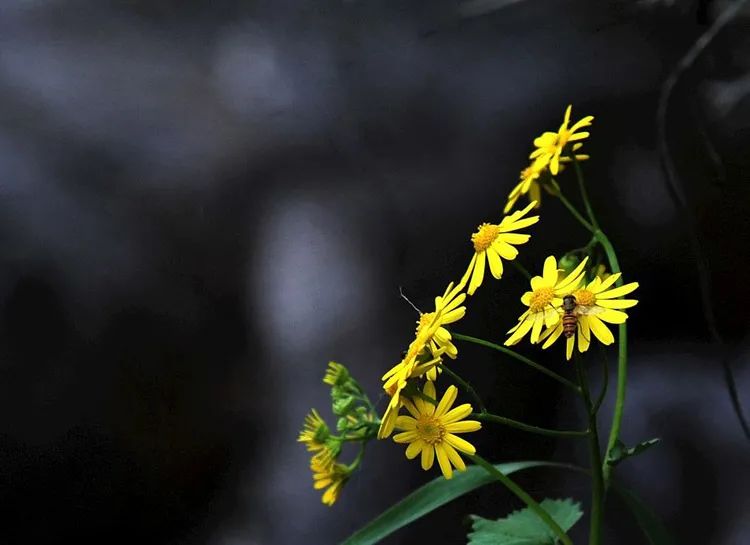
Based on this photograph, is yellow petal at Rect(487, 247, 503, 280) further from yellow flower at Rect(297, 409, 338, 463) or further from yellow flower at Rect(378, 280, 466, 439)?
yellow flower at Rect(297, 409, 338, 463)

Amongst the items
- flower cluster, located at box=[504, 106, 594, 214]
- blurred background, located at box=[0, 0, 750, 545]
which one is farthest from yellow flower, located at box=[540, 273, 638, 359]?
blurred background, located at box=[0, 0, 750, 545]

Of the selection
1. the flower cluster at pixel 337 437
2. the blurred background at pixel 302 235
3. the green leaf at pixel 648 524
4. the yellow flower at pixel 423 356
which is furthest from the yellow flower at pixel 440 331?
the blurred background at pixel 302 235

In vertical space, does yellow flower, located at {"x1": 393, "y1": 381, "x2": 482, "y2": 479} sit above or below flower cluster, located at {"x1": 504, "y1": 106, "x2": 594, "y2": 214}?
below

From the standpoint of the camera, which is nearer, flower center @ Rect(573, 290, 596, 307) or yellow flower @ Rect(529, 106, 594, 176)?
flower center @ Rect(573, 290, 596, 307)

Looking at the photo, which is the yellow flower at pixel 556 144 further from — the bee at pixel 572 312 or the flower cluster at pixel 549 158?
the bee at pixel 572 312

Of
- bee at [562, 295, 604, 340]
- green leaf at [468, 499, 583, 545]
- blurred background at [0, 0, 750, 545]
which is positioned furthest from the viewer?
blurred background at [0, 0, 750, 545]

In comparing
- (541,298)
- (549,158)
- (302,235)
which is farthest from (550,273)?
(302,235)

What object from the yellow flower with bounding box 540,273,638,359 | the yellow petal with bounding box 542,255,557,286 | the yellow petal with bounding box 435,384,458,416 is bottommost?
the yellow petal with bounding box 435,384,458,416

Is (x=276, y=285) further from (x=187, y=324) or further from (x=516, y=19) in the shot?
(x=516, y=19)
